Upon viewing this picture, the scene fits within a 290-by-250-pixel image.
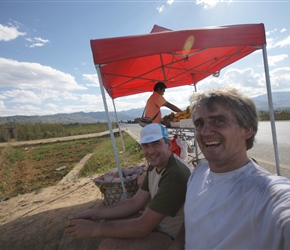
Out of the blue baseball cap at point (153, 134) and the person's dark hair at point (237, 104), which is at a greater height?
the person's dark hair at point (237, 104)

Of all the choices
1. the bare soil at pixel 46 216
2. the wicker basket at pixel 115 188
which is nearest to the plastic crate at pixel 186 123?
the wicker basket at pixel 115 188

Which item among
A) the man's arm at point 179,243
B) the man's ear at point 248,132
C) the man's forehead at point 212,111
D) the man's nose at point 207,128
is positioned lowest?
the man's arm at point 179,243

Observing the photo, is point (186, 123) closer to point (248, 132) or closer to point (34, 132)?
point (248, 132)

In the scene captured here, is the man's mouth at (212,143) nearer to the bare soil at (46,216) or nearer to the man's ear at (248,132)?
the man's ear at (248,132)

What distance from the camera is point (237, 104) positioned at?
1.36m

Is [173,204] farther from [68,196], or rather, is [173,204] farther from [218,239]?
[68,196]

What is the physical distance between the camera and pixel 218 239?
113cm

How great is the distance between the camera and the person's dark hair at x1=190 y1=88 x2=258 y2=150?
135 centimetres

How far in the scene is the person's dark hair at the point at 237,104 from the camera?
1.35 metres

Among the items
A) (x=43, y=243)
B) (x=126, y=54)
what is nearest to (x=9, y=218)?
(x=43, y=243)

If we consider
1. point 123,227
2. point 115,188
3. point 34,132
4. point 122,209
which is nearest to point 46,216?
point 115,188

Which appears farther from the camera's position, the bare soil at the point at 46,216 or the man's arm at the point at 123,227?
the bare soil at the point at 46,216

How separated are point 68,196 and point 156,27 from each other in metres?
4.44

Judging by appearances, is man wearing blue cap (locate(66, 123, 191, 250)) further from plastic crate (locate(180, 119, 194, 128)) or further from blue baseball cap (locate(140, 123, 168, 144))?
plastic crate (locate(180, 119, 194, 128))
